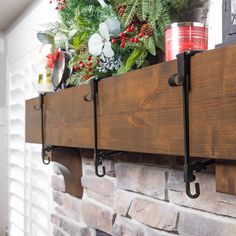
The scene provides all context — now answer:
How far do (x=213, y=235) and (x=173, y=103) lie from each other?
0.35m

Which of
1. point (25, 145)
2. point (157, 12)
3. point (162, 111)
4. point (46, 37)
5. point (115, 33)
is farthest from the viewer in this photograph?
point (25, 145)

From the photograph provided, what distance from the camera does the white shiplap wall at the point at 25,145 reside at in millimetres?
2473

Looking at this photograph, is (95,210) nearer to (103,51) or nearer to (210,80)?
(103,51)

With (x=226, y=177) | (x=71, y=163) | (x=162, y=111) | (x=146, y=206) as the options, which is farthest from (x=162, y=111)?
(x=71, y=163)

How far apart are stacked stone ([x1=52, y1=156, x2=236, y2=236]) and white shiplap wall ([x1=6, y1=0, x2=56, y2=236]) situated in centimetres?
73

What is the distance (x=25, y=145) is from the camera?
2854 millimetres

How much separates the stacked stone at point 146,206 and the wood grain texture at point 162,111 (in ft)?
0.61

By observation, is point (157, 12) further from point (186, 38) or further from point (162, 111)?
point (162, 111)

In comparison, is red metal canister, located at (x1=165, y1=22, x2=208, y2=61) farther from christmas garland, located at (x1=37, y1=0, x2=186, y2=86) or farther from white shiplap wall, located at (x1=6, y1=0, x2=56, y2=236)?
white shiplap wall, located at (x1=6, y1=0, x2=56, y2=236)

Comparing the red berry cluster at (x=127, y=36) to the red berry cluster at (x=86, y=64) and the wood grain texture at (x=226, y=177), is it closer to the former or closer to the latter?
the red berry cluster at (x=86, y=64)

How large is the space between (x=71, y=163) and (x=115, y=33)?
73 centimetres

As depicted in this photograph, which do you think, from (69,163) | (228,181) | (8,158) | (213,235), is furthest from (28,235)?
(228,181)

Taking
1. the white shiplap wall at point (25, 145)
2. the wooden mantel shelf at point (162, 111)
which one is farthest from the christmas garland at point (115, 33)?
the white shiplap wall at point (25, 145)

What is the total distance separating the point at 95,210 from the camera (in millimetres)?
1541
